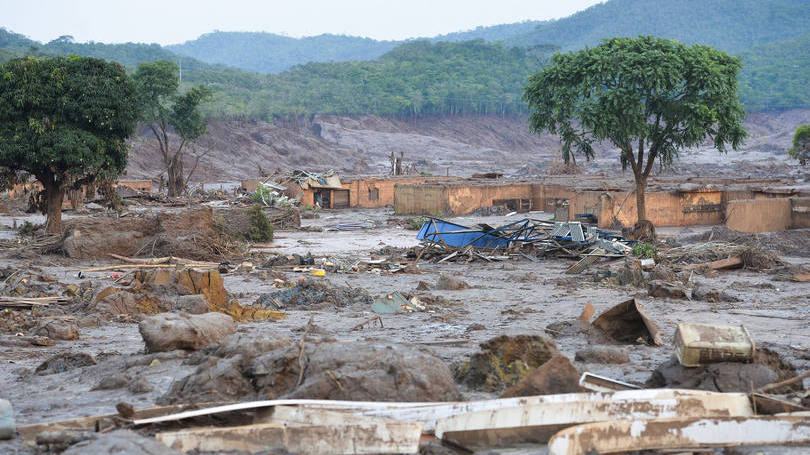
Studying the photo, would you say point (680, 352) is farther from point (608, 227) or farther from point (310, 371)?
point (608, 227)

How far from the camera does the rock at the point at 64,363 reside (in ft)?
28.0

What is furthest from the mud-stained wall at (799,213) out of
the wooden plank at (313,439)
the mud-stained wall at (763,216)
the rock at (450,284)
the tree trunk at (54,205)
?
the wooden plank at (313,439)

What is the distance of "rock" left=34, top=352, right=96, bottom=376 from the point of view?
855cm

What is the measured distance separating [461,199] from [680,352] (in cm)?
3209

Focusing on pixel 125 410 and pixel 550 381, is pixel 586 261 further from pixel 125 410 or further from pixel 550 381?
pixel 125 410

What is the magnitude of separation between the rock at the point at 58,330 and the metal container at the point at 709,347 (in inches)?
313

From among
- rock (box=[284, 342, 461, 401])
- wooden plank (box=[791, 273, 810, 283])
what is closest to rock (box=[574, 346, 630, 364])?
rock (box=[284, 342, 461, 401])

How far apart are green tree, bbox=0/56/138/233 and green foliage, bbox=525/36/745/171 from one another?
12993 mm

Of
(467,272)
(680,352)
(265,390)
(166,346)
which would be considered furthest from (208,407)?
(467,272)

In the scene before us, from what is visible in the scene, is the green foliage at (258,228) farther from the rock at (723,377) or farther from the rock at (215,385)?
the rock at (723,377)

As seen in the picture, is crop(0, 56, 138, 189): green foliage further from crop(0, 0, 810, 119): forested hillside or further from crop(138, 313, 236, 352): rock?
crop(0, 0, 810, 119): forested hillside

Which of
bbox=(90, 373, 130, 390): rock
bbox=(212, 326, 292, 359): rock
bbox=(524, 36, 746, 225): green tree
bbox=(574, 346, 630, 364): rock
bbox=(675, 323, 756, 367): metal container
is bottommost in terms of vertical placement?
bbox=(90, 373, 130, 390): rock

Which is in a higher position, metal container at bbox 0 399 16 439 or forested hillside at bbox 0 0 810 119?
forested hillside at bbox 0 0 810 119

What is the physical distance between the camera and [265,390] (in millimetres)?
6605
